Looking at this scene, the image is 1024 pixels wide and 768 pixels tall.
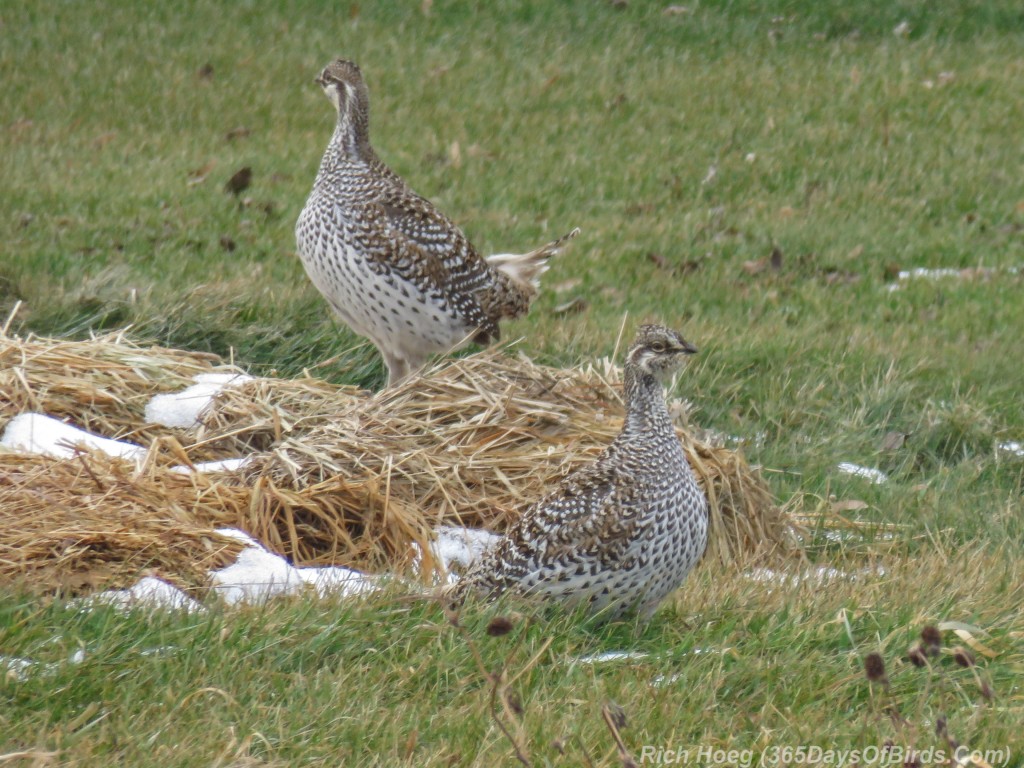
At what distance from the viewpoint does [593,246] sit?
33.9 ft

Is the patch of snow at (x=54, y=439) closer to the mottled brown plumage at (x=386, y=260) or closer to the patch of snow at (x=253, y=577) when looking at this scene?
the patch of snow at (x=253, y=577)

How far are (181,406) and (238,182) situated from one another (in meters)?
4.66

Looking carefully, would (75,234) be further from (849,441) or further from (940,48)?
(940,48)

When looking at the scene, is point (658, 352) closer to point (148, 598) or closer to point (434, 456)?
point (434, 456)

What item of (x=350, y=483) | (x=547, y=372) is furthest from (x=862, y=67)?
(x=350, y=483)

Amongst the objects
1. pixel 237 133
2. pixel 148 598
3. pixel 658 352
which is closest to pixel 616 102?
pixel 237 133

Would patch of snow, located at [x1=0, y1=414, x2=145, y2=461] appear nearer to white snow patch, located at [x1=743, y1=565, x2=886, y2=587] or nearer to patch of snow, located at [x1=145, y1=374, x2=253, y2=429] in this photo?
patch of snow, located at [x1=145, y1=374, x2=253, y2=429]

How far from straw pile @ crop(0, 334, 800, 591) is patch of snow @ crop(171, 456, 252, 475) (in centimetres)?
5

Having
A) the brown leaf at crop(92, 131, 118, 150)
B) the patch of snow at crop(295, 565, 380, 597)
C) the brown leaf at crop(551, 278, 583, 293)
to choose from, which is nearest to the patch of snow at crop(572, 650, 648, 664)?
the patch of snow at crop(295, 565, 380, 597)

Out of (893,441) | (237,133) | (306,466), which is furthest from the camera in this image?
(237,133)

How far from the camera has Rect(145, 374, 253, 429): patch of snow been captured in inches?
257

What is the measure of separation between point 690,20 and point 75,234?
7937mm

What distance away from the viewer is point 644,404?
5070 mm

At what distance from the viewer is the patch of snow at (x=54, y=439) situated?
5.79m
